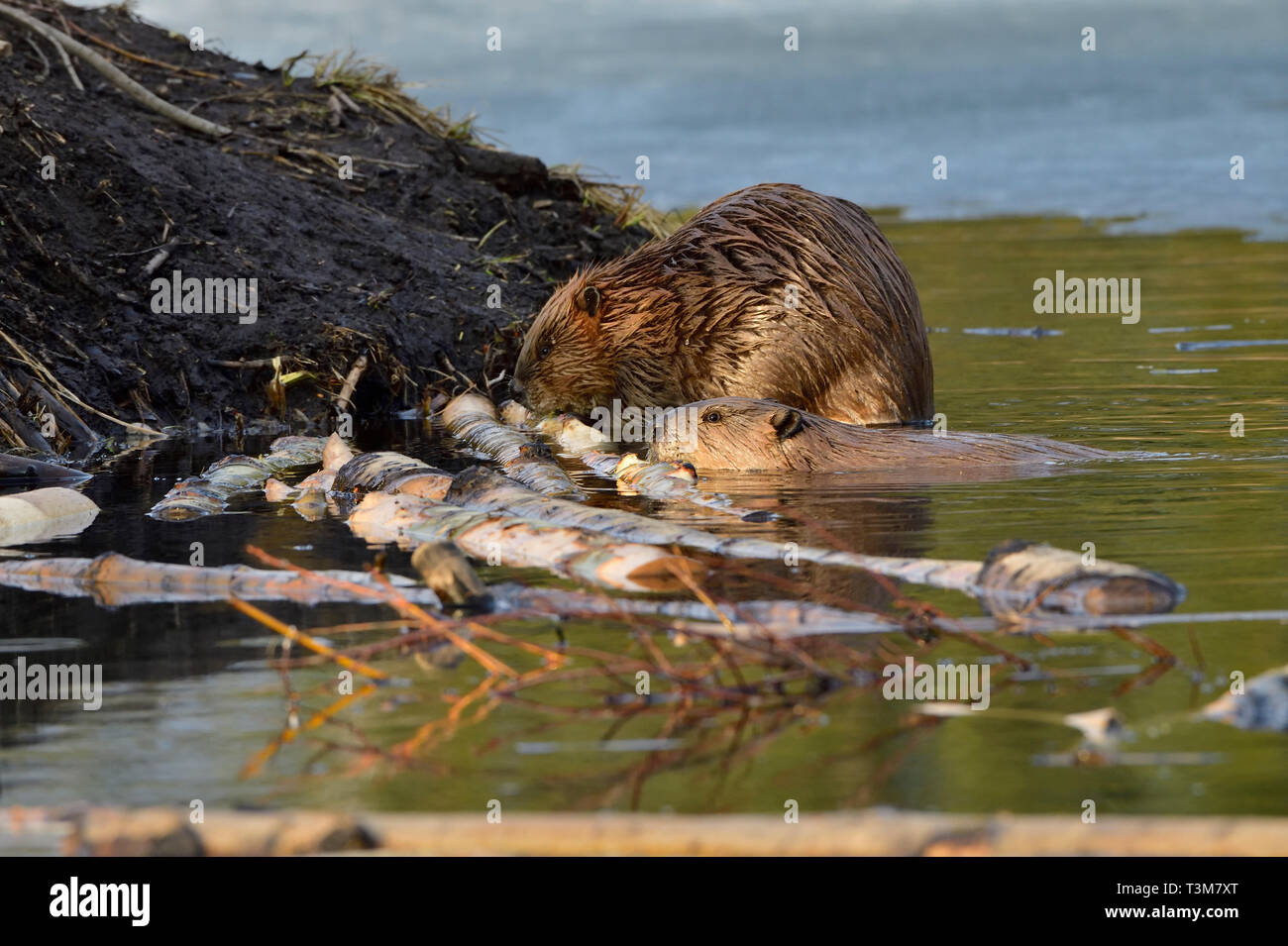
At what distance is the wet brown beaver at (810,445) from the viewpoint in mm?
6180

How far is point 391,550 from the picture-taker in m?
4.79

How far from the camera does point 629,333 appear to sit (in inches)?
301

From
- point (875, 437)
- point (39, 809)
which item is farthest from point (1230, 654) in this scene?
point (875, 437)

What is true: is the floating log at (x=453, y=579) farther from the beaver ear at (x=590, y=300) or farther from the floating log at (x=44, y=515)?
the beaver ear at (x=590, y=300)

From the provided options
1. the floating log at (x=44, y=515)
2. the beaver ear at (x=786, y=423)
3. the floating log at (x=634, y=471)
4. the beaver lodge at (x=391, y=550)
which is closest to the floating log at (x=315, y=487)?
the beaver lodge at (x=391, y=550)

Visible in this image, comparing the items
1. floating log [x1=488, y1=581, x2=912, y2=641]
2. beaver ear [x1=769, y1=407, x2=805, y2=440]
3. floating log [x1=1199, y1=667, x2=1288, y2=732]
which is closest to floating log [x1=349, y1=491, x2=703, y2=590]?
floating log [x1=488, y1=581, x2=912, y2=641]

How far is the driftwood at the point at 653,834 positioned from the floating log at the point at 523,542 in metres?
1.31

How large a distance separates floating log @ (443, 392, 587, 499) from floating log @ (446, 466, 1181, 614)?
0.45 metres

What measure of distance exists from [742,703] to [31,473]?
A: 4176 millimetres

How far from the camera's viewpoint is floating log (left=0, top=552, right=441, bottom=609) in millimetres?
4023

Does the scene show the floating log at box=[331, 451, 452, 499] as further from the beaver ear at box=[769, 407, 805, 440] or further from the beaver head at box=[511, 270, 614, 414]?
the beaver head at box=[511, 270, 614, 414]

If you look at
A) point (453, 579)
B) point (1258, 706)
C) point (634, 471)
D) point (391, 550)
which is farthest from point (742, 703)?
point (634, 471)
